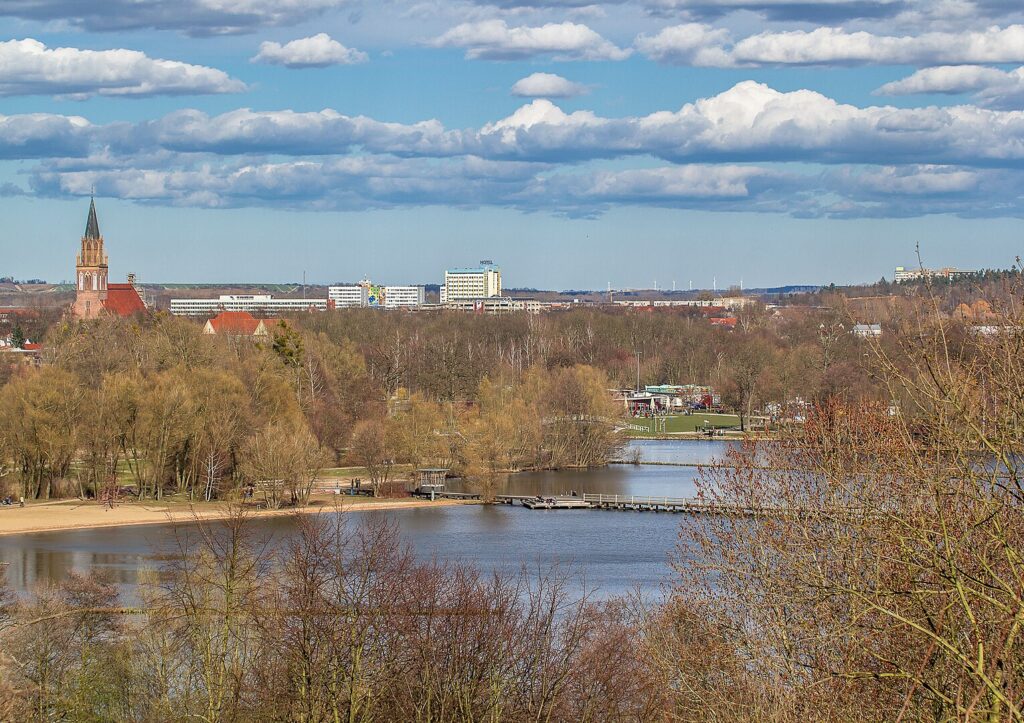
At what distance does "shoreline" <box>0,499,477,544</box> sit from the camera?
128 feet

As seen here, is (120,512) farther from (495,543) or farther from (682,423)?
(682,423)

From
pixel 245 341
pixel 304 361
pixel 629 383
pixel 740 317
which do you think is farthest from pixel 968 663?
pixel 740 317

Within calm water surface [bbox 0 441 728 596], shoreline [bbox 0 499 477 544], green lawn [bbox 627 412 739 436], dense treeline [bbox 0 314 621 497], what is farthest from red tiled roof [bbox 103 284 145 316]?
calm water surface [bbox 0 441 728 596]

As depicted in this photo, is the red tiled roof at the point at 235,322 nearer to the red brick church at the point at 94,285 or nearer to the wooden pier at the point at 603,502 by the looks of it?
the red brick church at the point at 94,285

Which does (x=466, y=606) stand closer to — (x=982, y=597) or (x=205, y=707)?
(x=205, y=707)

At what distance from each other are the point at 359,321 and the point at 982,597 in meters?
89.8

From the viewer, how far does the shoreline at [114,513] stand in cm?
3888

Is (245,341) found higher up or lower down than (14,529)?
higher up

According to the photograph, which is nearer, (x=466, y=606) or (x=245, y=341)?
(x=466, y=606)

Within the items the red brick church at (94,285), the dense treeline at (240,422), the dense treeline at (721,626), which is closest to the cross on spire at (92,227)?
the red brick church at (94,285)

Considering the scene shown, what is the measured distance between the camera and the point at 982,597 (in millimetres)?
7012

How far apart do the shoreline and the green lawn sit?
88.6 feet

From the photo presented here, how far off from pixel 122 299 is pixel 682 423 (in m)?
48.7

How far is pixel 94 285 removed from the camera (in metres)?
104
